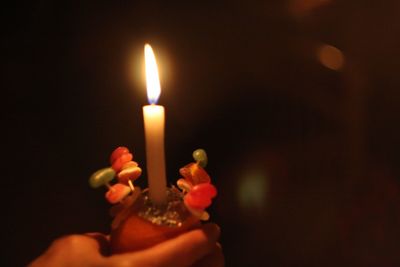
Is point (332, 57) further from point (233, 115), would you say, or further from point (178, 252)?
point (178, 252)

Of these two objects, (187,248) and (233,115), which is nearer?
(187,248)

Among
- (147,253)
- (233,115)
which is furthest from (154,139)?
(233,115)

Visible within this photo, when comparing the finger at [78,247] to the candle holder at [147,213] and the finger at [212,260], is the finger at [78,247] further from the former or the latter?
the finger at [212,260]

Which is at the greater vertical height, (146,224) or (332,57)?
(332,57)

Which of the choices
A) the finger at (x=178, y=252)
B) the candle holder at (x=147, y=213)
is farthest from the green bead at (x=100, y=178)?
the finger at (x=178, y=252)

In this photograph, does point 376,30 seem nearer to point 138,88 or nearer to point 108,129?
point 138,88

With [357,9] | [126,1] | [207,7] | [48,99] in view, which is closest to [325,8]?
[357,9]
